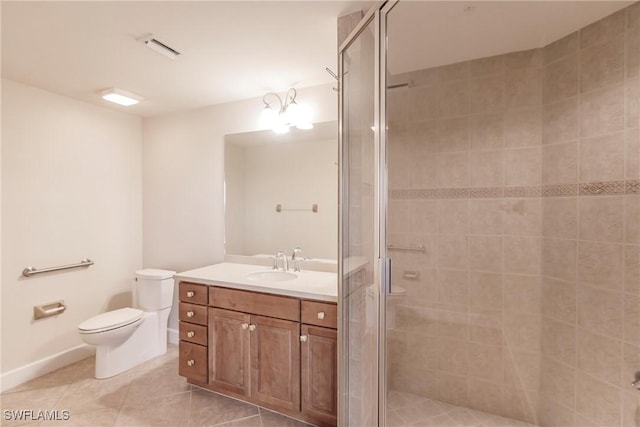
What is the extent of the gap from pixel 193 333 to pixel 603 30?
2.94 metres

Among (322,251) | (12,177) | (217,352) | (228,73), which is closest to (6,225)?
(12,177)

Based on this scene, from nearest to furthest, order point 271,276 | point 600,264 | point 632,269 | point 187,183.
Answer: point 632,269 → point 600,264 → point 271,276 → point 187,183

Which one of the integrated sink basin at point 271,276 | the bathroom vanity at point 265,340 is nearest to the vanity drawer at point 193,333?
the bathroom vanity at point 265,340

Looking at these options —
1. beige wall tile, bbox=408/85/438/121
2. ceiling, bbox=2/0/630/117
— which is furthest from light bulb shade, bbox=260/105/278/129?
beige wall tile, bbox=408/85/438/121

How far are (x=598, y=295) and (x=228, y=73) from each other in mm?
2602

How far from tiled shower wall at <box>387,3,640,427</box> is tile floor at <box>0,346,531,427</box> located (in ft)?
0.37

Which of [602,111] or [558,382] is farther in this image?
[558,382]

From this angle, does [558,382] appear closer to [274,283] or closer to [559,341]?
[559,341]

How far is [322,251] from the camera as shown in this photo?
2.37 metres

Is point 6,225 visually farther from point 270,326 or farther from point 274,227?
point 270,326

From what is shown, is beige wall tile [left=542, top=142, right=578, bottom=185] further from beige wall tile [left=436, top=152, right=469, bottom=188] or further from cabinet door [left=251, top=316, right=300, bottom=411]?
cabinet door [left=251, top=316, right=300, bottom=411]

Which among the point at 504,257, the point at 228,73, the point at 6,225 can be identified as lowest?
the point at 504,257

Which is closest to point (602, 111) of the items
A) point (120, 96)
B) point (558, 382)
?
point (558, 382)

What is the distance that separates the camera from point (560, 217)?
166 cm
